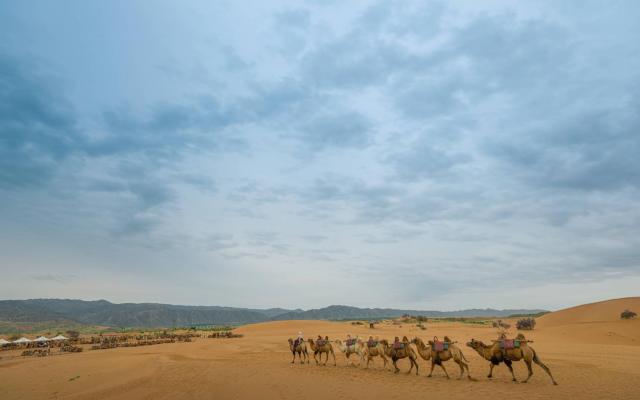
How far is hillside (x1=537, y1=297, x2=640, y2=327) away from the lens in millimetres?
54403

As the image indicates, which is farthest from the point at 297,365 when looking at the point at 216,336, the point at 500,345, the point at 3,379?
the point at 216,336

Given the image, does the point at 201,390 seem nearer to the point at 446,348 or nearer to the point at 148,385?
the point at 148,385

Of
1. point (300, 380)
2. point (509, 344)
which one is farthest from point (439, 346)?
point (300, 380)

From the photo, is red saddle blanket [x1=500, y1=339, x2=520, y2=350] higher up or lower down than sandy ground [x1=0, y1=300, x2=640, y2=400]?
higher up

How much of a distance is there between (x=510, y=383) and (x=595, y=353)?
14931 mm

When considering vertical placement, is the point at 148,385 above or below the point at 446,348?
below

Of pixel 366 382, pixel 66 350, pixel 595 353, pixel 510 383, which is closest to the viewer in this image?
pixel 510 383

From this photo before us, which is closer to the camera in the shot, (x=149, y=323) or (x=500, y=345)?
(x=500, y=345)

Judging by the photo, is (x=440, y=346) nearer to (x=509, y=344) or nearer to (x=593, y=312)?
(x=509, y=344)

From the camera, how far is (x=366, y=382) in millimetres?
17859

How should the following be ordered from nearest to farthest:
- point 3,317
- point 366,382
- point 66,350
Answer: point 366,382 < point 66,350 < point 3,317

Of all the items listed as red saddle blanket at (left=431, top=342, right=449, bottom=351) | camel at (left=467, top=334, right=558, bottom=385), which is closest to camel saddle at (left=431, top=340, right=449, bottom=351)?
red saddle blanket at (left=431, top=342, right=449, bottom=351)

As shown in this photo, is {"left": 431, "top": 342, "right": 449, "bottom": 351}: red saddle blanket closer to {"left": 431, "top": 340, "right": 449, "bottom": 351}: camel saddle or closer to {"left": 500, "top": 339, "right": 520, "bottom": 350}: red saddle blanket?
{"left": 431, "top": 340, "right": 449, "bottom": 351}: camel saddle

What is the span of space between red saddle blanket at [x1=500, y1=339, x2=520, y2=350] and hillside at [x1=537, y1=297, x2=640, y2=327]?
44249 millimetres
